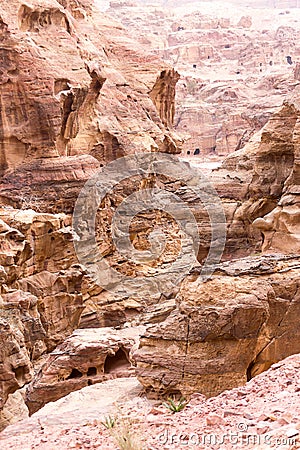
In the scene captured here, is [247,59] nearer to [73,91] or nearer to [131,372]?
[73,91]

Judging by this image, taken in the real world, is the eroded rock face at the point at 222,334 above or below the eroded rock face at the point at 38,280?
above

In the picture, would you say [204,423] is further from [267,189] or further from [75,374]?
[267,189]

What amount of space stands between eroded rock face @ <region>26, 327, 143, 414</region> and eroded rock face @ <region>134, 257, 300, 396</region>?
2887 mm

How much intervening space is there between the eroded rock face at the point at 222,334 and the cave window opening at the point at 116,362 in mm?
3675

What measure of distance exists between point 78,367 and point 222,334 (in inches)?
165

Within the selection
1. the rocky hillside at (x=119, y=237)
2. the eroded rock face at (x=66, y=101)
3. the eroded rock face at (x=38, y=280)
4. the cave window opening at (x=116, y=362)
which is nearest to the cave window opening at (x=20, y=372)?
the rocky hillside at (x=119, y=237)

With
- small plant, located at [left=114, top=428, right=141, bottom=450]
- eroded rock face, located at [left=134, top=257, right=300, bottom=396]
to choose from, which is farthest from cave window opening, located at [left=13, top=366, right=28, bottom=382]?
small plant, located at [left=114, top=428, right=141, bottom=450]

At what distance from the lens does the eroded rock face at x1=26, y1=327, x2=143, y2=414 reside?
10.3 m

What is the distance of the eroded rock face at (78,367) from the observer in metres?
10.3

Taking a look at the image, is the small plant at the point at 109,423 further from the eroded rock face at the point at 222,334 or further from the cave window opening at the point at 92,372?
the cave window opening at the point at 92,372

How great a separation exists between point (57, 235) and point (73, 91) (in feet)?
25.8

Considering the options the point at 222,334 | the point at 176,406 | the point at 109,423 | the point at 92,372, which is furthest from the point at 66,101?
the point at 109,423

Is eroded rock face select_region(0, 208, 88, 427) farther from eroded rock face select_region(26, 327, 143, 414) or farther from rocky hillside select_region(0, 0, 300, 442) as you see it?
eroded rock face select_region(26, 327, 143, 414)

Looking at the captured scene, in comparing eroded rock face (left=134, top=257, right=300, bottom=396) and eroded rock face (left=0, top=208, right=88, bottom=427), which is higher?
eroded rock face (left=134, top=257, right=300, bottom=396)
